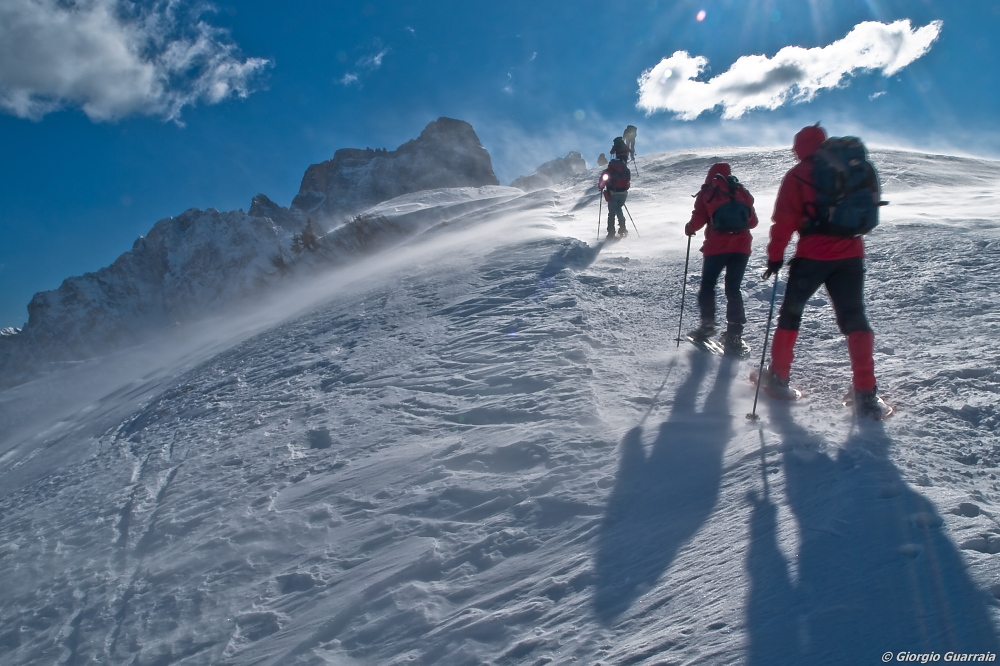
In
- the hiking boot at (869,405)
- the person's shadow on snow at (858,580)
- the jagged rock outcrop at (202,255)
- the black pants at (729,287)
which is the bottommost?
the person's shadow on snow at (858,580)

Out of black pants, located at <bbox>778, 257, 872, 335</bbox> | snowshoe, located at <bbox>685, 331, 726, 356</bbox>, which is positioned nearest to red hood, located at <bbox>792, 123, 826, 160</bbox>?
black pants, located at <bbox>778, 257, 872, 335</bbox>

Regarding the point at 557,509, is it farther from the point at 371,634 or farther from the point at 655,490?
the point at 371,634

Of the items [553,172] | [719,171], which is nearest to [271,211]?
[553,172]

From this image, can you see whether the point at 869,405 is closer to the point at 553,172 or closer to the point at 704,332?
the point at 704,332

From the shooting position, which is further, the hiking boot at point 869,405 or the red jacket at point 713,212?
the red jacket at point 713,212

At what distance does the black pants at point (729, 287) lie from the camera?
509 cm

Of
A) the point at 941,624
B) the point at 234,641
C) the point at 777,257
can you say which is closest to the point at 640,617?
the point at 941,624

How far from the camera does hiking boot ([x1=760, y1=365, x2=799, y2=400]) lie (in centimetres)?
390

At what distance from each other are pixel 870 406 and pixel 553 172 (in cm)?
9299

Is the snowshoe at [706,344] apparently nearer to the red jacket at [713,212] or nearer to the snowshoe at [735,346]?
the snowshoe at [735,346]

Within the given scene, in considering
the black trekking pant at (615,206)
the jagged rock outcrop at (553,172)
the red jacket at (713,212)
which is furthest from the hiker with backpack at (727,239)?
the jagged rock outcrop at (553,172)

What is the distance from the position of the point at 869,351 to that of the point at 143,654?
14.9ft

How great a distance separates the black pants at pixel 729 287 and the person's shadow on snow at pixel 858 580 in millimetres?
2377

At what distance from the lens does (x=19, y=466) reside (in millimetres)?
6348
